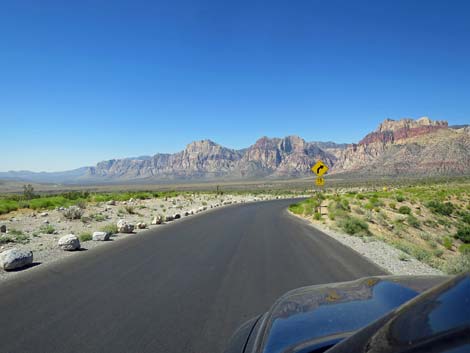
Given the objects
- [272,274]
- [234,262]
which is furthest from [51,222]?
[272,274]

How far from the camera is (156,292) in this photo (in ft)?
21.6

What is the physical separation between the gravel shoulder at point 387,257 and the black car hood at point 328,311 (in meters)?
5.43

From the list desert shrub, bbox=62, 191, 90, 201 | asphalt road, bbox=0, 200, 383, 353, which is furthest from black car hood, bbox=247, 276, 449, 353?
desert shrub, bbox=62, 191, 90, 201

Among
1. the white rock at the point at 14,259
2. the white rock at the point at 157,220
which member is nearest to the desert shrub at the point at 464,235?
the white rock at the point at 157,220

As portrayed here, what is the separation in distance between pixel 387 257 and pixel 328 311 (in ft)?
27.7

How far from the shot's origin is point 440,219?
2566 cm

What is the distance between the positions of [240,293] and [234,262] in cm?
274

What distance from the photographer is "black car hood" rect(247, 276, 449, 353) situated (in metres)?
2.42

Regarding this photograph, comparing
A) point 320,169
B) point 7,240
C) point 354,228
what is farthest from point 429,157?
point 7,240

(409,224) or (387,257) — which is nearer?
(387,257)

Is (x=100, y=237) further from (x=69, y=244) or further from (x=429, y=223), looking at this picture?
(x=429, y=223)

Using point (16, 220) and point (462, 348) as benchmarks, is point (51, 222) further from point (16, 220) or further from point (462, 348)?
point (462, 348)

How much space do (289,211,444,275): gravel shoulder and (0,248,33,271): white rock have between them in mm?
9586

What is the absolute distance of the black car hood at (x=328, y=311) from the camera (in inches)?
95.1
